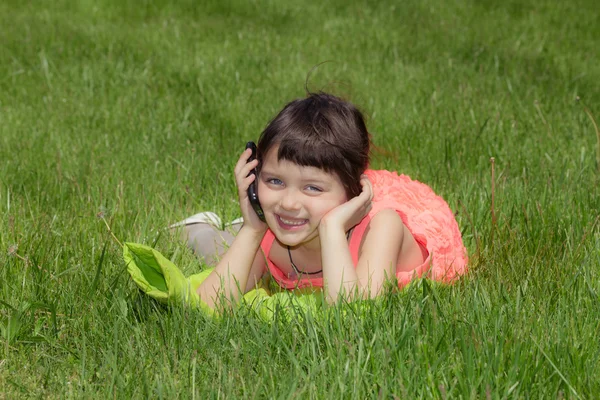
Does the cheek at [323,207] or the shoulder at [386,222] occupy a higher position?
the cheek at [323,207]

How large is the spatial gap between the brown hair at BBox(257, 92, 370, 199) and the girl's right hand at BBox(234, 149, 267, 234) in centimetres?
6

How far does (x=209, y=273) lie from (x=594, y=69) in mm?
4211

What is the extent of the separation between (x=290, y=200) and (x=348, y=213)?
23 cm

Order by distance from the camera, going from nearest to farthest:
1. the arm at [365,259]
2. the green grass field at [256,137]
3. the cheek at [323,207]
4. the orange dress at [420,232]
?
the green grass field at [256,137] < the arm at [365,259] < the cheek at [323,207] < the orange dress at [420,232]

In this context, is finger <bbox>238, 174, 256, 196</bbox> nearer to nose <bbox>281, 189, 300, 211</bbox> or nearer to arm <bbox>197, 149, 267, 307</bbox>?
arm <bbox>197, 149, 267, 307</bbox>

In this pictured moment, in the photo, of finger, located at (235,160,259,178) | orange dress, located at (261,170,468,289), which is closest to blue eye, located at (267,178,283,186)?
finger, located at (235,160,259,178)

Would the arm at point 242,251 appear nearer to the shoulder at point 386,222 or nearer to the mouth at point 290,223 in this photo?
the mouth at point 290,223

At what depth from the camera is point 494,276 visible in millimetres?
3180

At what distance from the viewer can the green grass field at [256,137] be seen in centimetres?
248

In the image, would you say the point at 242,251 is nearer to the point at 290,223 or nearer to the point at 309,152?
the point at 290,223

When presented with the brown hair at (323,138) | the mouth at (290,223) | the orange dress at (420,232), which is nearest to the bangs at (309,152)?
the brown hair at (323,138)

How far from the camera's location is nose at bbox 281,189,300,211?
313cm

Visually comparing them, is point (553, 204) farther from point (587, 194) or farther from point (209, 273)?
point (209, 273)

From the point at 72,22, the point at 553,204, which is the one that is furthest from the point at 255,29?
the point at 553,204
